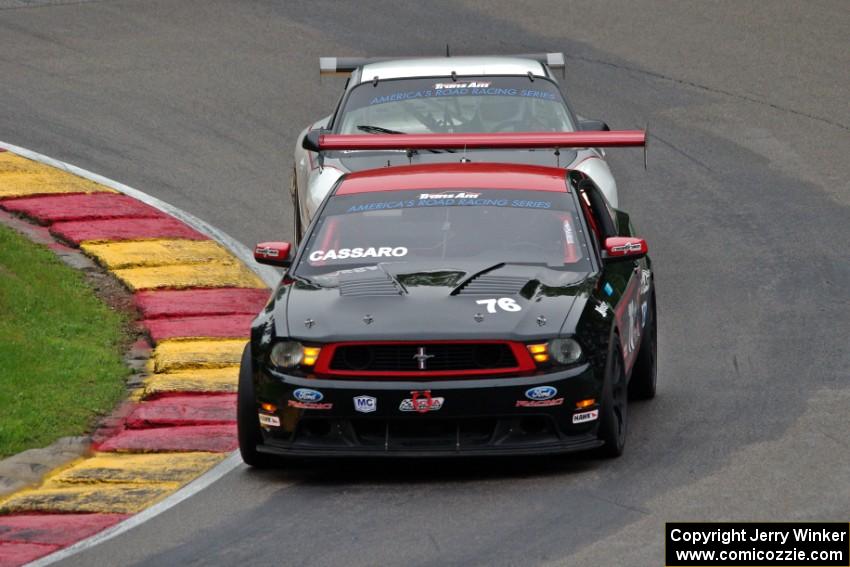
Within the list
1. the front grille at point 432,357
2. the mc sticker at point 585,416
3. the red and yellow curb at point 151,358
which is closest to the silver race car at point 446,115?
the red and yellow curb at point 151,358

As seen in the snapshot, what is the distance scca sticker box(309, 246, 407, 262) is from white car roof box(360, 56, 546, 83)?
4.67 metres

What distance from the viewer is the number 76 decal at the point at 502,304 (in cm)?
940

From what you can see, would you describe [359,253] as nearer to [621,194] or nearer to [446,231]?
[446,231]

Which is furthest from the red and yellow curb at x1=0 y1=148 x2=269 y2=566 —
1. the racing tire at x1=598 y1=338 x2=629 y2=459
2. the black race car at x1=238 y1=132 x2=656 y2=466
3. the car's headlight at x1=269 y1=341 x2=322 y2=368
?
the racing tire at x1=598 y1=338 x2=629 y2=459

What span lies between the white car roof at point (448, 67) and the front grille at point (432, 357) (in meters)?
5.95

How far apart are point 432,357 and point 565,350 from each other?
26.7 inches

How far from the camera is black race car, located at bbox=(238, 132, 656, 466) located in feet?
30.0

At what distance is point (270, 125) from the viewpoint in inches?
732

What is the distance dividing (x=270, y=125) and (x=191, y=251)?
4.11m

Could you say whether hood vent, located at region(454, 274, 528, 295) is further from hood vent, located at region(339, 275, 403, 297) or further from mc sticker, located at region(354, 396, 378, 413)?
mc sticker, located at region(354, 396, 378, 413)

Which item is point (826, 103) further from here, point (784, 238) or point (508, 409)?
point (508, 409)

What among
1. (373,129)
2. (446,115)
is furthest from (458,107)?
(373,129)

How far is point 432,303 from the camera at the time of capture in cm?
945

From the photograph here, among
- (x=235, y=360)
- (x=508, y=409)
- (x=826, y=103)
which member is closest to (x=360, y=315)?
(x=508, y=409)
